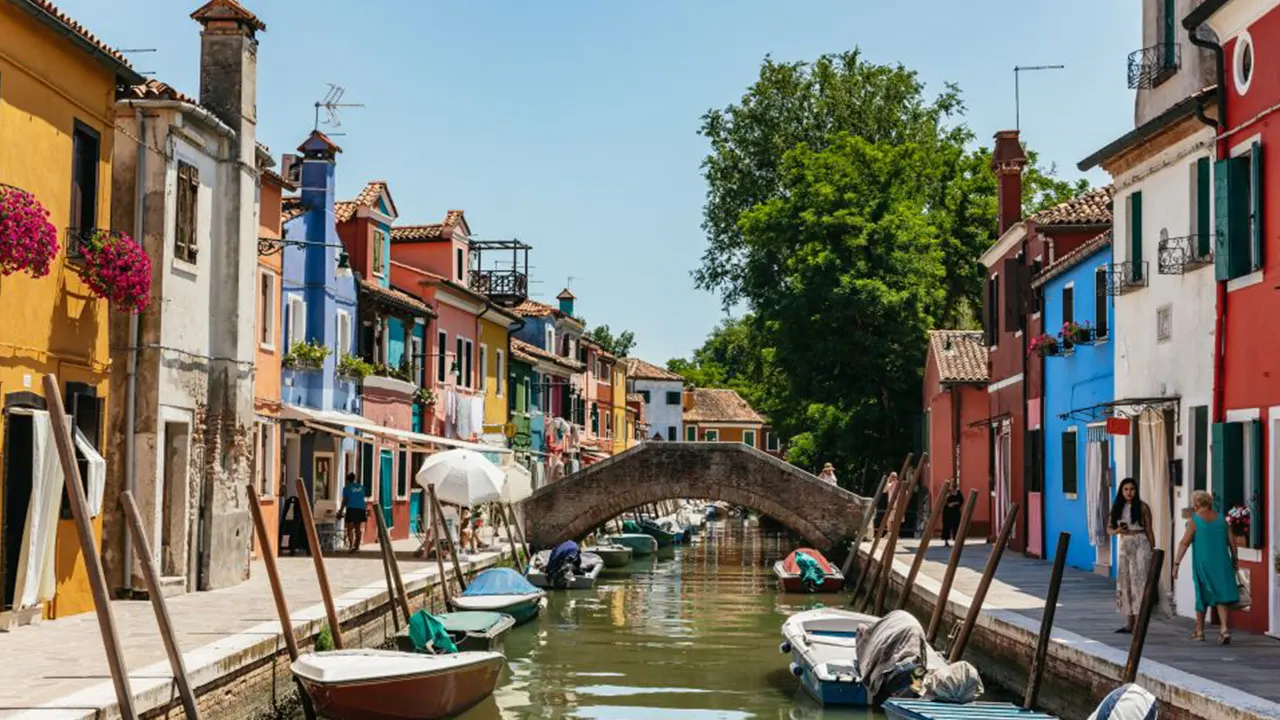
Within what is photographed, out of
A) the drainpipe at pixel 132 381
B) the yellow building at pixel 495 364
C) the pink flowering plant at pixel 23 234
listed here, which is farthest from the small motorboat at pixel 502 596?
the yellow building at pixel 495 364

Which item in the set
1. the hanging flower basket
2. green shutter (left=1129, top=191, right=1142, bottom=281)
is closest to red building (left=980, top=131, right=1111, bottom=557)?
green shutter (left=1129, top=191, right=1142, bottom=281)

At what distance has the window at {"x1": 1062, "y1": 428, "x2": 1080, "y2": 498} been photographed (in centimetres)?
2502

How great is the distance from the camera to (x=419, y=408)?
1446 inches

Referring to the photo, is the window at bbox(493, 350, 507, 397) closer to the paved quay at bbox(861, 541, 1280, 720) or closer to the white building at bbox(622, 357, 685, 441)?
the paved quay at bbox(861, 541, 1280, 720)

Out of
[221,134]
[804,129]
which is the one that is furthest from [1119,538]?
[804,129]

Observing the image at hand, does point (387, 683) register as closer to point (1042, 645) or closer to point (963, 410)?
point (1042, 645)

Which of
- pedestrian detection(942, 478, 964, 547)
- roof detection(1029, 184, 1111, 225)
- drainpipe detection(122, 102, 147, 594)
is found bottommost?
pedestrian detection(942, 478, 964, 547)

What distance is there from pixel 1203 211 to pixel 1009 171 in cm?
1479

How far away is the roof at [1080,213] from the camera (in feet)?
86.4

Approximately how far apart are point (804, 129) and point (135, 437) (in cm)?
3387

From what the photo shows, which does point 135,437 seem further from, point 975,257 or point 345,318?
point 975,257

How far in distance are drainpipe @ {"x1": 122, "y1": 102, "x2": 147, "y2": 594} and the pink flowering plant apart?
3.86m

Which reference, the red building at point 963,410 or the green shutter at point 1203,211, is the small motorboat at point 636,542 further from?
the green shutter at point 1203,211

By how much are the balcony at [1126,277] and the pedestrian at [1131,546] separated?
4.36 m
